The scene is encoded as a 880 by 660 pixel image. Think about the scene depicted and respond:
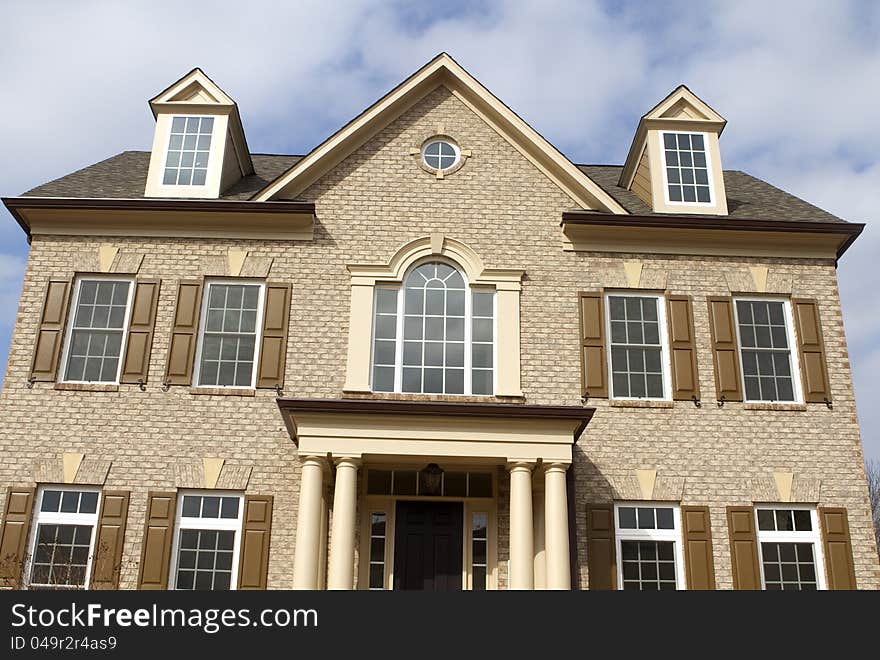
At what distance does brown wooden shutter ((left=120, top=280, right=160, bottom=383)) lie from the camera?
13836 millimetres

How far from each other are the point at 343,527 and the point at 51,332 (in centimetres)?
596

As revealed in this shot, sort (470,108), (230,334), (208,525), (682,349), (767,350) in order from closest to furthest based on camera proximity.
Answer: (208,525), (230,334), (682,349), (767,350), (470,108)

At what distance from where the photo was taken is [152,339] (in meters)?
14.1

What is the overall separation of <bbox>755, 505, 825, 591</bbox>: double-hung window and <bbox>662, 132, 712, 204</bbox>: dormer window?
5.58 metres

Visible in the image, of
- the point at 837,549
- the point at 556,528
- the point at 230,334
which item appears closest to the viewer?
the point at 556,528

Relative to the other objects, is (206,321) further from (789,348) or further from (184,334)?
(789,348)

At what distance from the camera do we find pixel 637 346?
14.4 meters

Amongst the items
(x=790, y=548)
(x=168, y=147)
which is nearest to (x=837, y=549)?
(x=790, y=548)

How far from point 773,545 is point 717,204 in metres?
5.92

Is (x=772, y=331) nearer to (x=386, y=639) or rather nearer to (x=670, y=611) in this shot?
(x=670, y=611)

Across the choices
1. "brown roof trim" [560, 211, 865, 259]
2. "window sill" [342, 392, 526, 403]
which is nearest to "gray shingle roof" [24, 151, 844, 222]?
"brown roof trim" [560, 211, 865, 259]

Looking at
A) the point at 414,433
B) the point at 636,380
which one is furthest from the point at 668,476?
the point at 414,433

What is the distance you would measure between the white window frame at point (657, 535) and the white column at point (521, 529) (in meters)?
1.46

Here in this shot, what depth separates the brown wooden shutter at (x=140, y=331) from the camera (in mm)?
13836
